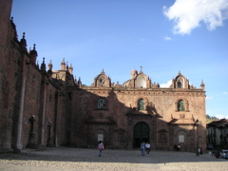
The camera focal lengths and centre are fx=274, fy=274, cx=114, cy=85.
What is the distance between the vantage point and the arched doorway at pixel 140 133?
128 ft

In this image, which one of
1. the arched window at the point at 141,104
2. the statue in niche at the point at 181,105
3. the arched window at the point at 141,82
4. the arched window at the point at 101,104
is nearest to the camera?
the statue in niche at the point at 181,105

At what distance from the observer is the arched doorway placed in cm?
3900

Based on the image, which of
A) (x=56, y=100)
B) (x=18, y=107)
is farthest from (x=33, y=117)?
(x=56, y=100)

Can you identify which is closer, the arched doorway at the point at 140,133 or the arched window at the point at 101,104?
the arched doorway at the point at 140,133

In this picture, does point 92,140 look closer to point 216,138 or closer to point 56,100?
point 56,100

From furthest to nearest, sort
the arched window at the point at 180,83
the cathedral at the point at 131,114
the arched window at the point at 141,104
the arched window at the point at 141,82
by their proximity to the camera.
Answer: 1. the arched window at the point at 141,82
2. the arched window at the point at 180,83
3. the arched window at the point at 141,104
4. the cathedral at the point at 131,114

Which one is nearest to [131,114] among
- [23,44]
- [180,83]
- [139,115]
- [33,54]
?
[139,115]

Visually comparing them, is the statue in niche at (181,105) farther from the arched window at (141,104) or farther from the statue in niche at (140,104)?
the statue in niche at (140,104)

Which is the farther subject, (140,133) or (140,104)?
(140,104)

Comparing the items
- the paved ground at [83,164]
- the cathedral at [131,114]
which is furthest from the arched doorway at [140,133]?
the paved ground at [83,164]

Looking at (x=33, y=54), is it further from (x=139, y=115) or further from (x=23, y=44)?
(x=139, y=115)

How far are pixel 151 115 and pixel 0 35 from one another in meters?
26.3

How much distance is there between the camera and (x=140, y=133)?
39.1 metres

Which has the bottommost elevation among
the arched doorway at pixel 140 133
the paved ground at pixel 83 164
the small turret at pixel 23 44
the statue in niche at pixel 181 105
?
the paved ground at pixel 83 164
